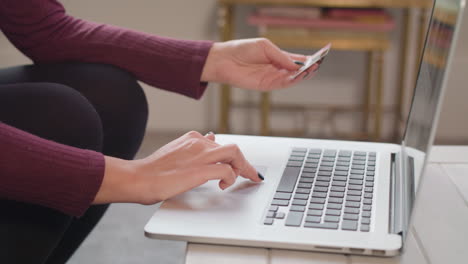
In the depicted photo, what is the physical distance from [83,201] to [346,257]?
1.03ft

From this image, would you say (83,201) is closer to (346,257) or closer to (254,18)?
(346,257)

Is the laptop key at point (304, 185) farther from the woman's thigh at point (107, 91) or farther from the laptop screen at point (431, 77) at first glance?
the woman's thigh at point (107, 91)

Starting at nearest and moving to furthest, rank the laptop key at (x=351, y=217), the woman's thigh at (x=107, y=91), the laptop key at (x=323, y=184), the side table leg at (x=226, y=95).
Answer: the laptop key at (x=351, y=217), the laptop key at (x=323, y=184), the woman's thigh at (x=107, y=91), the side table leg at (x=226, y=95)

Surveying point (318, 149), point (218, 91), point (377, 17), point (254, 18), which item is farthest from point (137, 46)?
point (218, 91)

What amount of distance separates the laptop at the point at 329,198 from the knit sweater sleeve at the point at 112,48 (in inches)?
10.1

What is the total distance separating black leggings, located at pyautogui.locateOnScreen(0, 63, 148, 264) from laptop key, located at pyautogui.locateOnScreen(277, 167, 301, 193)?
0.28 metres

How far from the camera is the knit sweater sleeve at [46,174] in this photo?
29.5 inches

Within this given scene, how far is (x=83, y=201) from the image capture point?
0.76 metres

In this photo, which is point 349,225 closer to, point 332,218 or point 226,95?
point 332,218

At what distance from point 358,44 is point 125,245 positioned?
1010mm

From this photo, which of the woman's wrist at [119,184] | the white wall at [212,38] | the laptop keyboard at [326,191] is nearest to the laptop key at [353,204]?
the laptop keyboard at [326,191]

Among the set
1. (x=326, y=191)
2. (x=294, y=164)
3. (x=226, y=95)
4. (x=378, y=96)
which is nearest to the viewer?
(x=326, y=191)

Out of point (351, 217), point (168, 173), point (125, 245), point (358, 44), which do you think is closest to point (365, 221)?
point (351, 217)

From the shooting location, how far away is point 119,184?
75cm
